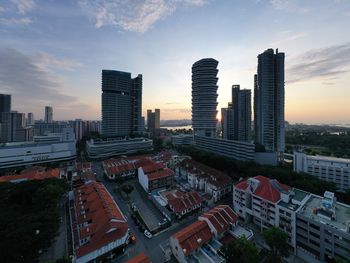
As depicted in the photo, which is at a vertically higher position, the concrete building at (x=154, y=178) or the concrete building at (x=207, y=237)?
the concrete building at (x=154, y=178)

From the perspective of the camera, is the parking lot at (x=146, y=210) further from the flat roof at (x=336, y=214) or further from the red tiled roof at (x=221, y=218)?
the flat roof at (x=336, y=214)

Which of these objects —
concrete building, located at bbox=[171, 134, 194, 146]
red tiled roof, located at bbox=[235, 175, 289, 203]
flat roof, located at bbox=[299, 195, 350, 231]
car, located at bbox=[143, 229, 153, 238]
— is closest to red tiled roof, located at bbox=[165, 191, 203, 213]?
car, located at bbox=[143, 229, 153, 238]

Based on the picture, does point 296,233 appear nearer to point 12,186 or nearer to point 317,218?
point 317,218

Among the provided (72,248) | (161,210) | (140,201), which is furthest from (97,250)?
(140,201)

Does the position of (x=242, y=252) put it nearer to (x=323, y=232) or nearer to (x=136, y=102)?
(x=323, y=232)

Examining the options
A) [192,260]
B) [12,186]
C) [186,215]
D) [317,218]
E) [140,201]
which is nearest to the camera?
[192,260]

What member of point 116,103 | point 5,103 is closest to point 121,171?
point 116,103

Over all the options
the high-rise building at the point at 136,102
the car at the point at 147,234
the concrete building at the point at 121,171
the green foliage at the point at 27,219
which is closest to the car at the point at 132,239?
the car at the point at 147,234
